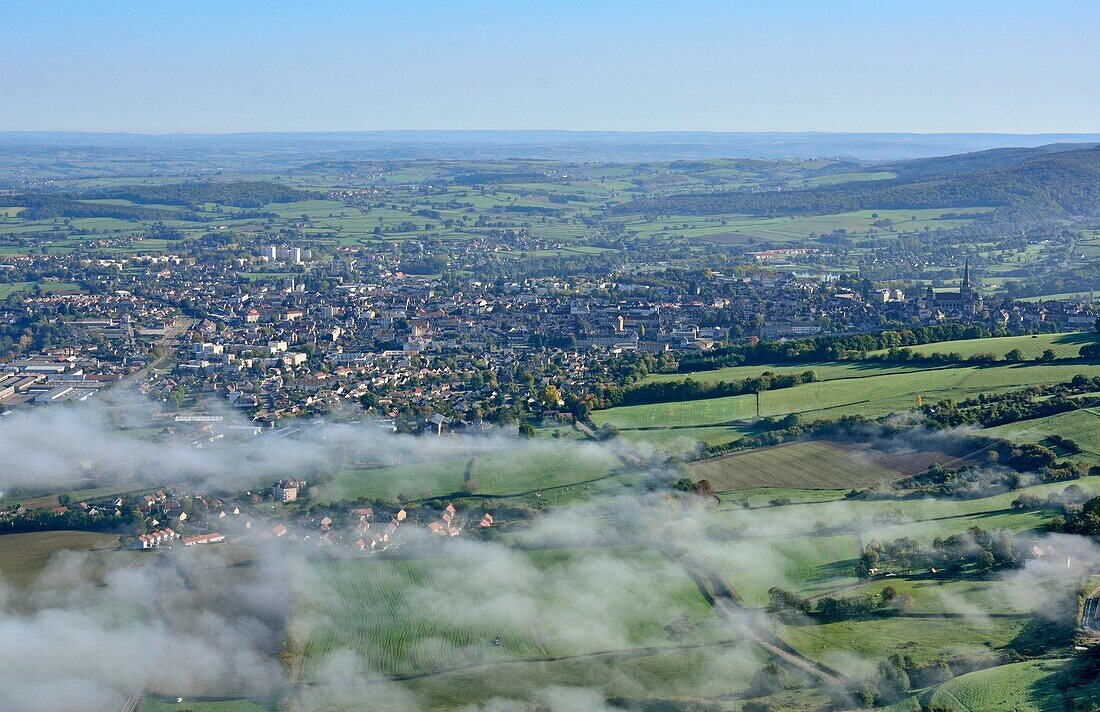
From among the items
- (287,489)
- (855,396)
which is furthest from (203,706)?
(855,396)

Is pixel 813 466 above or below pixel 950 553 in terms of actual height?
below

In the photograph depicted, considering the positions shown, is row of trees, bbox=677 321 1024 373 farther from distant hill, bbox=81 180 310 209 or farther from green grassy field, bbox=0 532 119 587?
distant hill, bbox=81 180 310 209

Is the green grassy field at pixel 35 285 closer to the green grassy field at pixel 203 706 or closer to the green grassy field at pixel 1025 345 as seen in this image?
the green grassy field at pixel 1025 345

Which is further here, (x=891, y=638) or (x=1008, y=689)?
(x=891, y=638)

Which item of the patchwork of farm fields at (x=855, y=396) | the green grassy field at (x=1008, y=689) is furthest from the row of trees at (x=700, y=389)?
the green grassy field at (x=1008, y=689)

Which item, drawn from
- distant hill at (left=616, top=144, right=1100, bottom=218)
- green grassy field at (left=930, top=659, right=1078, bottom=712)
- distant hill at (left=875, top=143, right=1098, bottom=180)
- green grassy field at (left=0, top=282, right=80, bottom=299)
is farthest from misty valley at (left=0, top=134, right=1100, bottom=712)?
distant hill at (left=875, top=143, right=1098, bottom=180)

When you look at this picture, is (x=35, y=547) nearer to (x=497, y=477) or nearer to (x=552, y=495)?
(x=497, y=477)

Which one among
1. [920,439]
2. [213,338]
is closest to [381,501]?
[920,439]
